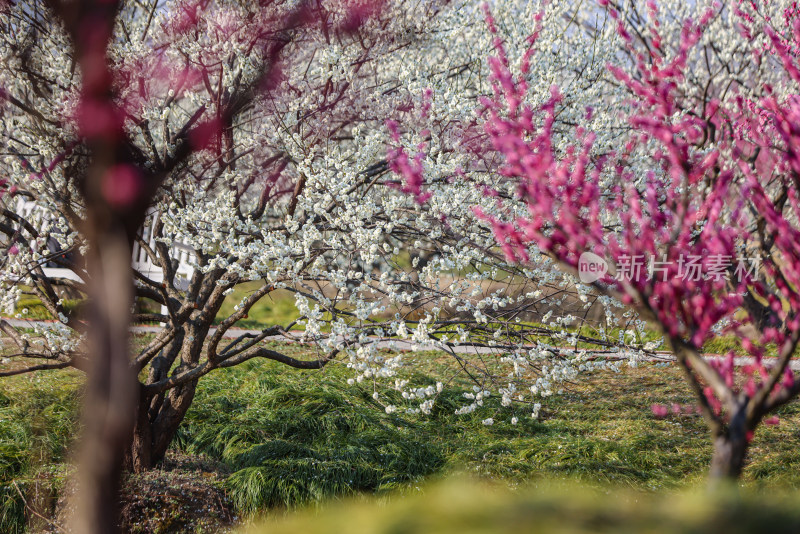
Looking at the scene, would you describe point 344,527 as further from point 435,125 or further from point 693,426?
point 693,426

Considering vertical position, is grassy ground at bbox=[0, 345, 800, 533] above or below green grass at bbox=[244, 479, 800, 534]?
below

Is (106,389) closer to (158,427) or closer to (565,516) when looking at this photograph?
(565,516)

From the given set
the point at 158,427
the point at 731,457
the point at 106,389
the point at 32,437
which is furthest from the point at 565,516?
the point at 32,437

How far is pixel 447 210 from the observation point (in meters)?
4.49

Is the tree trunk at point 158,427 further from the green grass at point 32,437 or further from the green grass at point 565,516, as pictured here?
the green grass at point 565,516

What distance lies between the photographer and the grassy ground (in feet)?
15.9

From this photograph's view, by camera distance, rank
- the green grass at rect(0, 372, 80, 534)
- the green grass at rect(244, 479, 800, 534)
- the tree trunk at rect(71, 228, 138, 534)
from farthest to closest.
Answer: the green grass at rect(0, 372, 80, 534)
the tree trunk at rect(71, 228, 138, 534)
the green grass at rect(244, 479, 800, 534)

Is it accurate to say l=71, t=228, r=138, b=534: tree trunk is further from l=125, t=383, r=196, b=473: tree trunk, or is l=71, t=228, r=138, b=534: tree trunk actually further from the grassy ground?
l=125, t=383, r=196, b=473: tree trunk

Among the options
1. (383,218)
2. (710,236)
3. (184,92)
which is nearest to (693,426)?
(383,218)

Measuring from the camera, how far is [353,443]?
5.74 metres

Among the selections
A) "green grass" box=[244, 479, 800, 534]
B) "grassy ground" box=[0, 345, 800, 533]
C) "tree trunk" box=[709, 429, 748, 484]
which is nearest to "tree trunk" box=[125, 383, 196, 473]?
"grassy ground" box=[0, 345, 800, 533]

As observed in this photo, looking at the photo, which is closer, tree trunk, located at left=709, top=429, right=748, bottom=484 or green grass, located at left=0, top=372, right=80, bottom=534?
tree trunk, located at left=709, top=429, right=748, bottom=484

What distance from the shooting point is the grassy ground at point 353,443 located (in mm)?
4840

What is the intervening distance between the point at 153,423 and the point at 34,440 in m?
1.19
